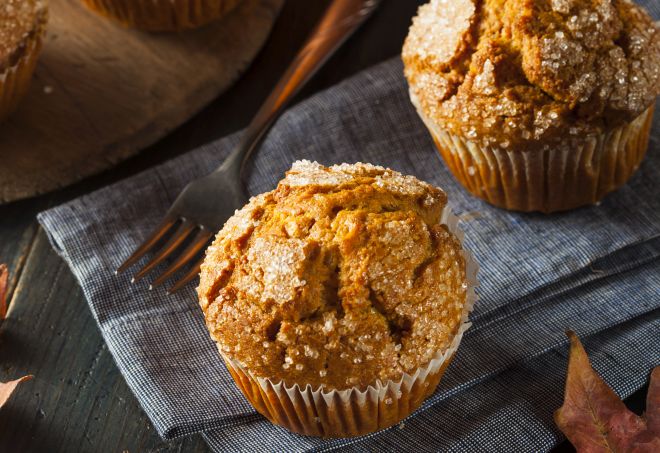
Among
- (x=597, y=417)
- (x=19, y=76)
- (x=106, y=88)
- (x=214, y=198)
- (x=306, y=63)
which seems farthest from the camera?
(x=106, y=88)

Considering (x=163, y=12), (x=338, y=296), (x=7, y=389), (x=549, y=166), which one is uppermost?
(x=163, y=12)

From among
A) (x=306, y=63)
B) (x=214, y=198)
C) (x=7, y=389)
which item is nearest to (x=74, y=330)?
(x=7, y=389)

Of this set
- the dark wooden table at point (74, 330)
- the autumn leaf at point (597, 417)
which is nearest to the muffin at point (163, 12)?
the dark wooden table at point (74, 330)

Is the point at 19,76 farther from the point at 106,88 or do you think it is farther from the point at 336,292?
the point at 336,292

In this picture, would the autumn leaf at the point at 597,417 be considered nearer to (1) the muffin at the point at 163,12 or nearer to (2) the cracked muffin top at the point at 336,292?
(2) the cracked muffin top at the point at 336,292

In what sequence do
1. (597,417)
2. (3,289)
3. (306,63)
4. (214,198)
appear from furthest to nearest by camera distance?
(306,63), (214,198), (3,289), (597,417)

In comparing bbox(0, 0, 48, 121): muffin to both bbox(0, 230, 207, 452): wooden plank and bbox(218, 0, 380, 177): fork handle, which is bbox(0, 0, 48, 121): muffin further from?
bbox(218, 0, 380, 177): fork handle
